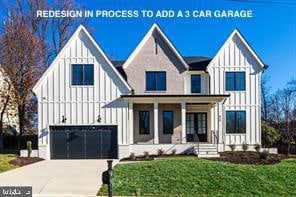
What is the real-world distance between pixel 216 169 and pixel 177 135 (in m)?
14.5

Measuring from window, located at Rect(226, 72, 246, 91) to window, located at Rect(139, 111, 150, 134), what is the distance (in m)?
6.19

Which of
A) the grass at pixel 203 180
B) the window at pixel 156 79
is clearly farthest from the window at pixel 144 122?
the grass at pixel 203 180

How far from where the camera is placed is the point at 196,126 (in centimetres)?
3142

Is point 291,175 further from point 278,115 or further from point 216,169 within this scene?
point 278,115

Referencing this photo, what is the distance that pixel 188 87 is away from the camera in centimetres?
3147

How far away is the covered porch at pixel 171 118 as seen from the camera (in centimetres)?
2828

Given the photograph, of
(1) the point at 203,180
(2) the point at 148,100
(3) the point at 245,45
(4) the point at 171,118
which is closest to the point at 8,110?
(2) the point at 148,100

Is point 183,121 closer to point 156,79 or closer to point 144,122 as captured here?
point 144,122

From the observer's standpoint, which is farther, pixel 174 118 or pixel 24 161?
pixel 174 118

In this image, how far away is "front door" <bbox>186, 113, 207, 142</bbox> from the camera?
31281mm

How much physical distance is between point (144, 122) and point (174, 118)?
2.14 meters

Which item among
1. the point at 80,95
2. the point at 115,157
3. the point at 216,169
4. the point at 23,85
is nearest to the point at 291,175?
the point at 216,169

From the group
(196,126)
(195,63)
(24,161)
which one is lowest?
(24,161)

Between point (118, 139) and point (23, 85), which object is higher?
point (23, 85)
